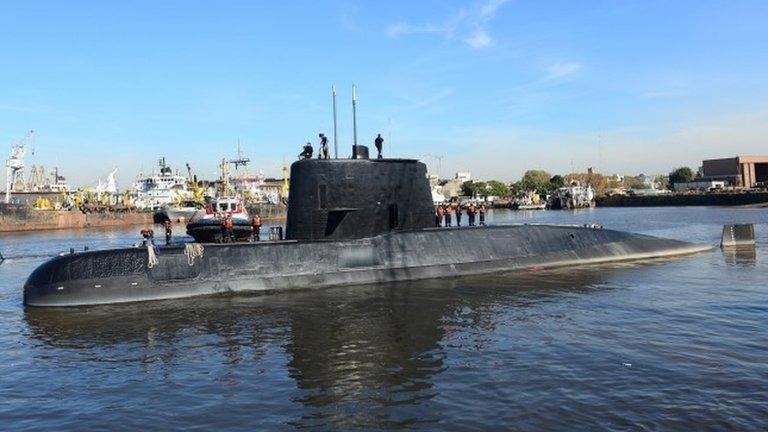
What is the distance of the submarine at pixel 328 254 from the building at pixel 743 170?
137 m

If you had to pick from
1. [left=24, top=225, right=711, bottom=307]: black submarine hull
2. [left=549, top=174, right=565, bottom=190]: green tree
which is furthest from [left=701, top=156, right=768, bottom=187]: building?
[left=24, top=225, right=711, bottom=307]: black submarine hull

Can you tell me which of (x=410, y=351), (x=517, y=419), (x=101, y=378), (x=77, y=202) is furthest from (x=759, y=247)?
(x=77, y=202)

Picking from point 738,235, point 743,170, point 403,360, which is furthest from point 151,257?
point 743,170

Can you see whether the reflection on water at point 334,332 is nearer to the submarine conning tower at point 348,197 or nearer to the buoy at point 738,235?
the submarine conning tower at point 348,197

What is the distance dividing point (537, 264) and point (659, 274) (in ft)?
12.9

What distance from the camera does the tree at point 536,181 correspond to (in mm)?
157750

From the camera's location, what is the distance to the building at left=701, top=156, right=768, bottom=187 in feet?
460

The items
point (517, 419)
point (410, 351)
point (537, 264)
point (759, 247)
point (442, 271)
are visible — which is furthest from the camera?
point (759, 247)

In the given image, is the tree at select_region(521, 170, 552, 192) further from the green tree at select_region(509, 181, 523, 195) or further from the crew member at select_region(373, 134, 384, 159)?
the crew member at select_region(373, 134, 384, 159)

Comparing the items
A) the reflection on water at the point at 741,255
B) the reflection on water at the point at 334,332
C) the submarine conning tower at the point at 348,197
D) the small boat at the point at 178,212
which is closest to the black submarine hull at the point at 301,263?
the submarine conning tower at the point at 348,197

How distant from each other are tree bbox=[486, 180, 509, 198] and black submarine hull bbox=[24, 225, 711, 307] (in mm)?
146580

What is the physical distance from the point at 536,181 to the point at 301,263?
165 m

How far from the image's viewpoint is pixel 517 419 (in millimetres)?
7984

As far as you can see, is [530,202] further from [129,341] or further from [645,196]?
[129,341]
